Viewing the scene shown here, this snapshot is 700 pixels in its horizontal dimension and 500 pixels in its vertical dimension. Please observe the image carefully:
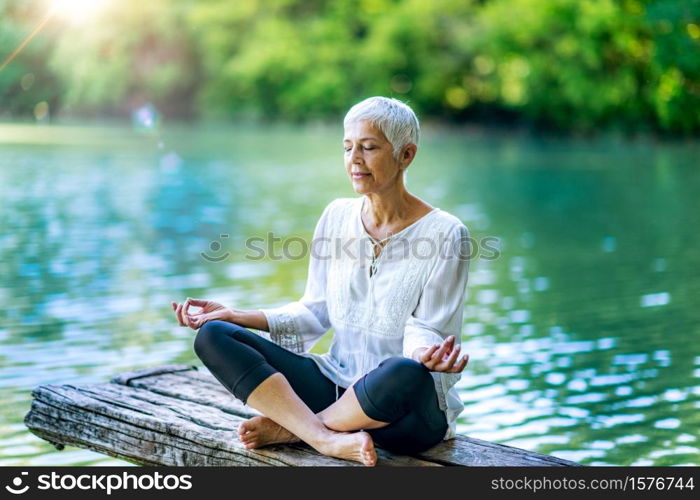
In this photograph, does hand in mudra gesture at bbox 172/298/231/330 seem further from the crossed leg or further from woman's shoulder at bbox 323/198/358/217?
woman's shoulder at bbox 323/198/358/217

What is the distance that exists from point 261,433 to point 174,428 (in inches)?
14.8

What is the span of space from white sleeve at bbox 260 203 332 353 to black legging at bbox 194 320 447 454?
0.07 meters

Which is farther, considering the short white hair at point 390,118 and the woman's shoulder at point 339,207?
the woman's shoulder at point 339,207

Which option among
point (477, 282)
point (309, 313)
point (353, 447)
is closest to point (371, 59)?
point (477, 282)

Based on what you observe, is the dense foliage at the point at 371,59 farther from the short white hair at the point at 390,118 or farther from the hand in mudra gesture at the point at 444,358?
the hand in mudra gesture at the point at 444,358

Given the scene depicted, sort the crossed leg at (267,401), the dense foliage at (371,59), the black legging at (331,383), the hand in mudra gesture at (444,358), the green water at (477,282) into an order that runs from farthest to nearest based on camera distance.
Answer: the dense foliage at (371,59)
the green water at (477,282)
the crossed leg at (267,401)
the black legging at (331,383)
the hand in mudra gesture at (444,358)

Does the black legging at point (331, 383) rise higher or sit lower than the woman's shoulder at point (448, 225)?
lower

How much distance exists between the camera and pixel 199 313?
9.87 feet

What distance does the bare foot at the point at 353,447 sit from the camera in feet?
9.06

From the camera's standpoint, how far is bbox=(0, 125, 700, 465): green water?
464 centimetres

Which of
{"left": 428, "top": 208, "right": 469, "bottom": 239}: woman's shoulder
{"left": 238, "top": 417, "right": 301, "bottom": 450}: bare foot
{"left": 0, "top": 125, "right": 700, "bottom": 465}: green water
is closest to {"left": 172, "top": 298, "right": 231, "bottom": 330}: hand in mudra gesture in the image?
{"left": 238, "top": 417, "right": 301, "bottom": 450}: bare foot

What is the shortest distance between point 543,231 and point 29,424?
8.24 metres
